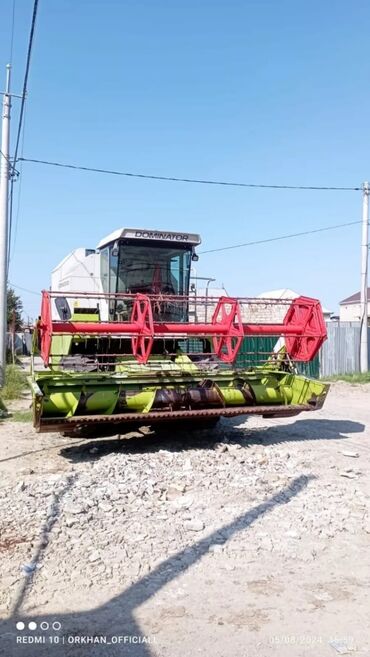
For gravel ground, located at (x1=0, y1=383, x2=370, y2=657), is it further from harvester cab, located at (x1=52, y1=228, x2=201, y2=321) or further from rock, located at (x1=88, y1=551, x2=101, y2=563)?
harvester cab, located at (x1=52, y1=228, x2=201, y2=321)

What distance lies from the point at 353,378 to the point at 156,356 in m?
11.5

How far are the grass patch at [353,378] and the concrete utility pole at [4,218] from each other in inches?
408

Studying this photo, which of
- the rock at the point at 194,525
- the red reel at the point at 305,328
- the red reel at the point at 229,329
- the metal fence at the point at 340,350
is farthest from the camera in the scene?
the metal fence at the point at 340,350

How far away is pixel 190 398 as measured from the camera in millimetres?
7117

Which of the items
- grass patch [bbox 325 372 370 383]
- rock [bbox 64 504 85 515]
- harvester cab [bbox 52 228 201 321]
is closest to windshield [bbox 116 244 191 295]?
harvester cab [bbox 52 228 201 321]

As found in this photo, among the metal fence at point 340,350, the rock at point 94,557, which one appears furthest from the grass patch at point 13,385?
the metal fence at point 340,350

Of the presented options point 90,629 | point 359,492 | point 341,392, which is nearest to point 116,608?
point 90,629

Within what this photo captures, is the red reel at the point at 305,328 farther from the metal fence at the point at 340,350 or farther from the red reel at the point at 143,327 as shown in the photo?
the metal fence at the point at 340,350

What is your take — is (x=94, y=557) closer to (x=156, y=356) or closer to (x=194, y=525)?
(x=194, y=525)

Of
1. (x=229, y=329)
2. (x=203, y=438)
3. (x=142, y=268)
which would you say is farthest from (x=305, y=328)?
(x=142, y=268)

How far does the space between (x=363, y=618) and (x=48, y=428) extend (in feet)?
13.5

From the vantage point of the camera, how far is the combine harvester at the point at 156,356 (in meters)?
6.68

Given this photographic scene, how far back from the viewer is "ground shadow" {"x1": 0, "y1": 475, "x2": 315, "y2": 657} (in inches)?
117

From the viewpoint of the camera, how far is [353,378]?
18359 millimetres
